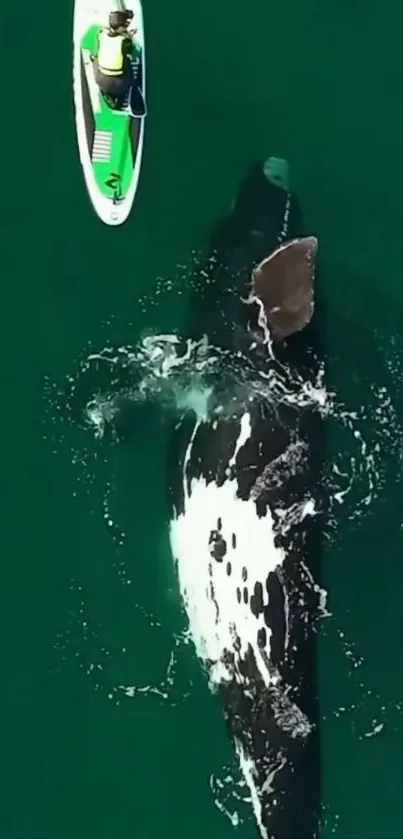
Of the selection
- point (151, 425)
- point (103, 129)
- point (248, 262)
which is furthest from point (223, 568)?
point (103, 129)

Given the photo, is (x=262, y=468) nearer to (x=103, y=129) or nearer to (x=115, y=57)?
(x=103, y=129)

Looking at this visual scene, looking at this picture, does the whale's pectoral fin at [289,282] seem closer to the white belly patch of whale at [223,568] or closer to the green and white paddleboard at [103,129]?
the white belly patch of whale at [223,568]

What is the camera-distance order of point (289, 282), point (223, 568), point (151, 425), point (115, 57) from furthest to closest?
point (151, 425) → point (223, 568) → point (115, 57) → point (289, 282)

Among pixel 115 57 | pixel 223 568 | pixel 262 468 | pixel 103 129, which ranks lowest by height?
pixel 223 568

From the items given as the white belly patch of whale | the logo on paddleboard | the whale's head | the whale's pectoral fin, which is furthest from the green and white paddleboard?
the white belly patch of whale

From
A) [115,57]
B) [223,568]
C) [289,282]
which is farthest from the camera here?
[223,568]

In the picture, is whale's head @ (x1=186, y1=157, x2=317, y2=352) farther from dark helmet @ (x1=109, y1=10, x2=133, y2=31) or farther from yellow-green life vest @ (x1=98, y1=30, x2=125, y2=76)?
dark helmet @ (x1=109, y1=10, x2=133, y2=31)

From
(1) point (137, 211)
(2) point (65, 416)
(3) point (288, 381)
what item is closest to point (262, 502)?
(3) point (288, 381)
